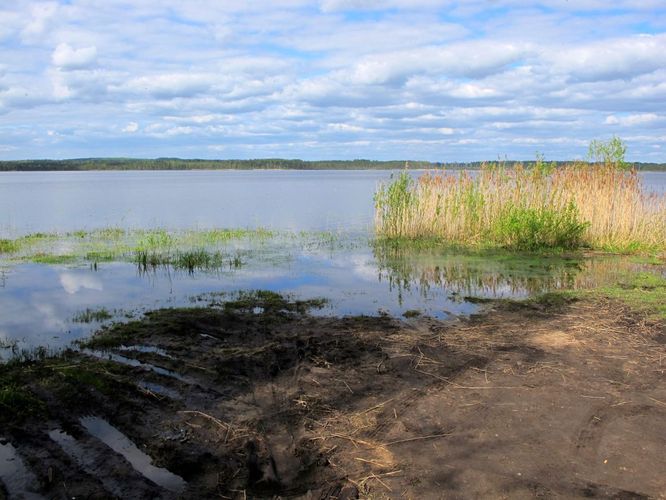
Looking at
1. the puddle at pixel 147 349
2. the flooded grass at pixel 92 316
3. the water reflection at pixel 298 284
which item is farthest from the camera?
the water reflection at pixel 298 284

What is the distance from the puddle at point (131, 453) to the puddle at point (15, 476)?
0.57 meters

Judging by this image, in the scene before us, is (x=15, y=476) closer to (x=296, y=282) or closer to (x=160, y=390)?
(x=160, y=390)

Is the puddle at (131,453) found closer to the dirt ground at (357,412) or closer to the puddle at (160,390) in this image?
the dirt ground at (357,412)

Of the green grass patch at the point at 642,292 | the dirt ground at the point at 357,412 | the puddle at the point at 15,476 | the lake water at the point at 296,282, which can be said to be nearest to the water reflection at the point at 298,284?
the lake water at the point at 296,282

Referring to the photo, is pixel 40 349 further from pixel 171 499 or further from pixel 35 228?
pixel 35 228

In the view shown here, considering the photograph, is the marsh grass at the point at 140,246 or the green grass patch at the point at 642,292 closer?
the green grass patch at the point at 642,292

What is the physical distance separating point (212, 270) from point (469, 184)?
26.1ft

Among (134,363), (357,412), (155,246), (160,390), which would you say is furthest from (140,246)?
(357,412)

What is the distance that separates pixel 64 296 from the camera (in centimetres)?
1012

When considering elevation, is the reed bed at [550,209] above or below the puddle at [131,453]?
above

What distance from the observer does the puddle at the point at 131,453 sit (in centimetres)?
404

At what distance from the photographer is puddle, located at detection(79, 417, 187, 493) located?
4.04 meters

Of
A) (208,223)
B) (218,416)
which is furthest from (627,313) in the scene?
(208,223)

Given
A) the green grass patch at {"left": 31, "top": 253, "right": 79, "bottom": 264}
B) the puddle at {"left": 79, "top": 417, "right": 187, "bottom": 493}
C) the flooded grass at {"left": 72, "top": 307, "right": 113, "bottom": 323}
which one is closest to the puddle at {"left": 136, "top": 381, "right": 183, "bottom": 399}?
the puddle at {"left": 79, "top": 417, "right": 187, "bottom": 493}
